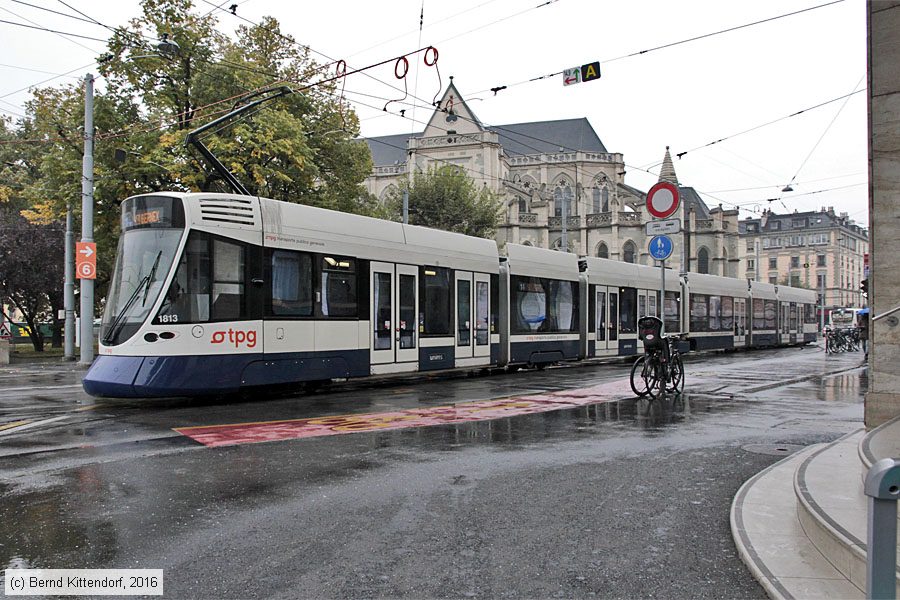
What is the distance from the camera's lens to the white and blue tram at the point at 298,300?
35.1ft

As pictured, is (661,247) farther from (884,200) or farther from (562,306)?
(562,306)

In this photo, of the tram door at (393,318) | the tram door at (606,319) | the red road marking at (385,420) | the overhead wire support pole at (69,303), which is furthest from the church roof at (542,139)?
the red road marking at (385,420)

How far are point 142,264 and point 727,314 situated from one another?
2583 centimetres

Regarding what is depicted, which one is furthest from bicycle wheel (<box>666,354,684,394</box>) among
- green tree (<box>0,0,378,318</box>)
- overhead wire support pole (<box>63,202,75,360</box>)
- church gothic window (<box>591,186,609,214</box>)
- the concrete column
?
church gothic window (<box>591,186,609,214</box>)

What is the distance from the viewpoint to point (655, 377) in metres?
12.2

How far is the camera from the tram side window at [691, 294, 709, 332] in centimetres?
2778

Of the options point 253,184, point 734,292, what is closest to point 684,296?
point 734,292

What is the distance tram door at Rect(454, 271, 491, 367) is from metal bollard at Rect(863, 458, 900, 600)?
45.0 ft

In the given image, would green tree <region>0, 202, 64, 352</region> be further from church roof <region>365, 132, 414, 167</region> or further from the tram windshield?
church roof <region>365, 132, 414, 167</region>

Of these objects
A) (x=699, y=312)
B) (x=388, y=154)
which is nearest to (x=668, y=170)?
(x=699, y=312)

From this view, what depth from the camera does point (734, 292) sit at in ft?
101

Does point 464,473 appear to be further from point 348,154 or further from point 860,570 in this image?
point 348,154

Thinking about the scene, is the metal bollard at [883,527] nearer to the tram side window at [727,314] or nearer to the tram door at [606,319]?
the tram door at [606,319]

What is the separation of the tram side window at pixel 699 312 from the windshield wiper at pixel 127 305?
22070 mm
